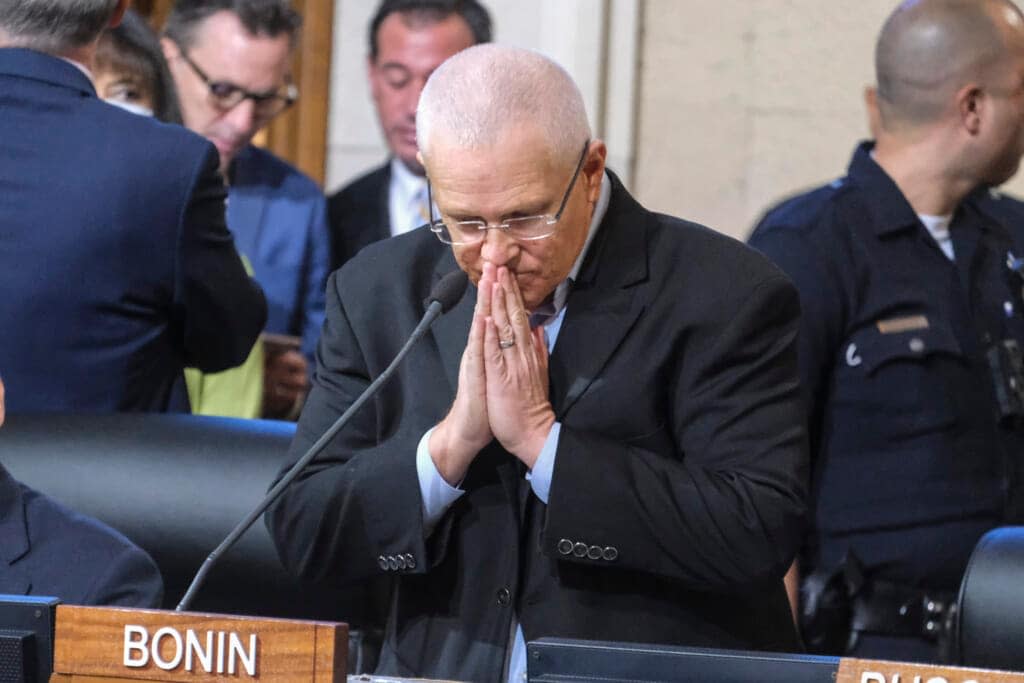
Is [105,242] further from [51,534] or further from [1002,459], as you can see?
[1002,459]

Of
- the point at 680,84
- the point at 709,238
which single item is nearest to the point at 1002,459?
the point at 709,238

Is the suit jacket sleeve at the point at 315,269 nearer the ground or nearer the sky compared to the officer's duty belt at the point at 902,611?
nearer the sky

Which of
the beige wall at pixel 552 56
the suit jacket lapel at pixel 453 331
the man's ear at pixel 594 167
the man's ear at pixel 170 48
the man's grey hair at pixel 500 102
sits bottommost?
the suit jacket lapel at pixel 453 331

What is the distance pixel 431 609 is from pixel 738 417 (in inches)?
17.2

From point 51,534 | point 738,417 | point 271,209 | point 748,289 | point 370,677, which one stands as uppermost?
point 271,209

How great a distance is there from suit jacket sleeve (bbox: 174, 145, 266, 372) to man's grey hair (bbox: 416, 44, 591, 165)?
74 cm

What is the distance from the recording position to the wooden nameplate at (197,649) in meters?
1.53

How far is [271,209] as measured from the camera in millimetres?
3951

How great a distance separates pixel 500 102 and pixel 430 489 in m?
0.46

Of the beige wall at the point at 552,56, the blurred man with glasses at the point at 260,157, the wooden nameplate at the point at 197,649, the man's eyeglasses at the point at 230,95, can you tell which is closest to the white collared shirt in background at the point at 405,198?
the blurred man with glasses at the point at 260,157

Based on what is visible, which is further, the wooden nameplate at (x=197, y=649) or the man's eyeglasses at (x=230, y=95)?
the man's eyeglasses at (x=230, y=95)

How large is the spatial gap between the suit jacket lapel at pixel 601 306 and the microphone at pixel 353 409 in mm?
146

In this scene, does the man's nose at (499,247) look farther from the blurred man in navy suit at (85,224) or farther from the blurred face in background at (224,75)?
the blurred face in background at (224,75)

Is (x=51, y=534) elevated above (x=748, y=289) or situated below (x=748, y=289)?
below
